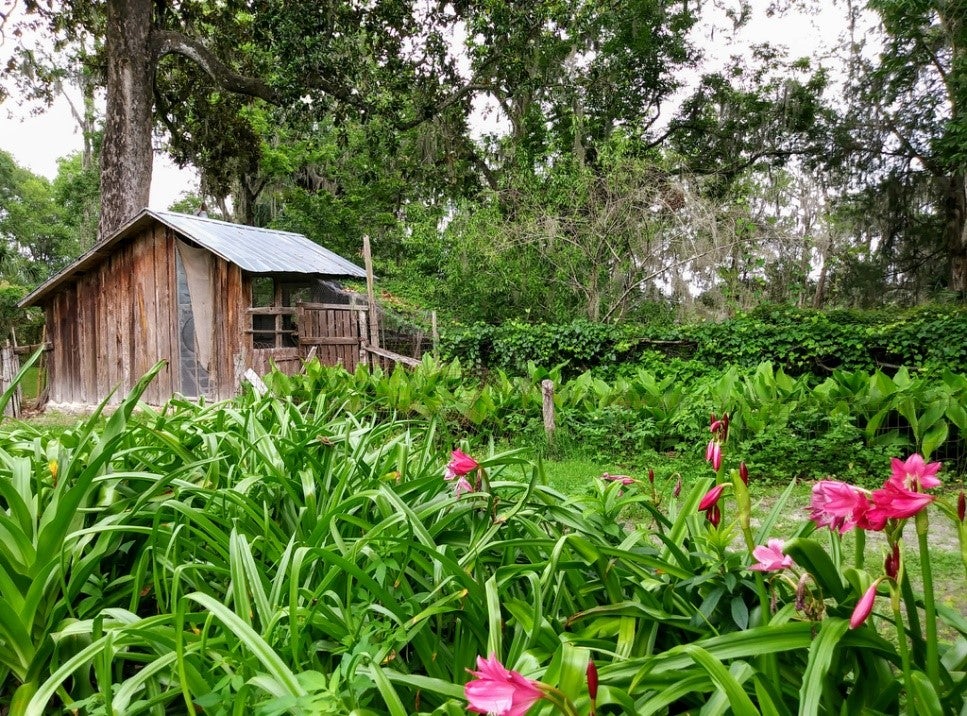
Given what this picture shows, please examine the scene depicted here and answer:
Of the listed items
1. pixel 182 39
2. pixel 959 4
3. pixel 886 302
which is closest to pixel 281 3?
pixel 182 39

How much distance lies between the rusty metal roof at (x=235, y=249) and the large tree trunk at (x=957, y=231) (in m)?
16.8

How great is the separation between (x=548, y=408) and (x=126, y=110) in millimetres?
12907

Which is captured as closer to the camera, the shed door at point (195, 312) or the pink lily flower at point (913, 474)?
the pink lily flower at point (913, 474)

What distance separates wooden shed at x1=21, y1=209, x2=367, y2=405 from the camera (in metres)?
12.3

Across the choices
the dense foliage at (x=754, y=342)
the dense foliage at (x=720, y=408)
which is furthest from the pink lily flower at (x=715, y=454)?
the dense foliage at (x=754, y=342)

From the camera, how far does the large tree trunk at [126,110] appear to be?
14.4 m

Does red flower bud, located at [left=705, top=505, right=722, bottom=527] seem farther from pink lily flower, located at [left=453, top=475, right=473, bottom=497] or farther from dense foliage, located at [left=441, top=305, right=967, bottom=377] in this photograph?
dense foliage, located at [left=441, top=305, right=967, bottom=377]

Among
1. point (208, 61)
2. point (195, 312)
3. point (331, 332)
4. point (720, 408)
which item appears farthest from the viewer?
point (208, 61)

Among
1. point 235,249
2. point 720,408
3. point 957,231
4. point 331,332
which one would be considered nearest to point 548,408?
point 720,408

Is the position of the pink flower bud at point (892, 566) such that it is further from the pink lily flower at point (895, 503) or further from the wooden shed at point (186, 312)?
the wooden shed at point (186, 312)

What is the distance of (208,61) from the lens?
1485 cm

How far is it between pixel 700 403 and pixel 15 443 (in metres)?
6.31

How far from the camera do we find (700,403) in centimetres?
715

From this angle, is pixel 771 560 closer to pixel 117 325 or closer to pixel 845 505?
pixel 845 505
